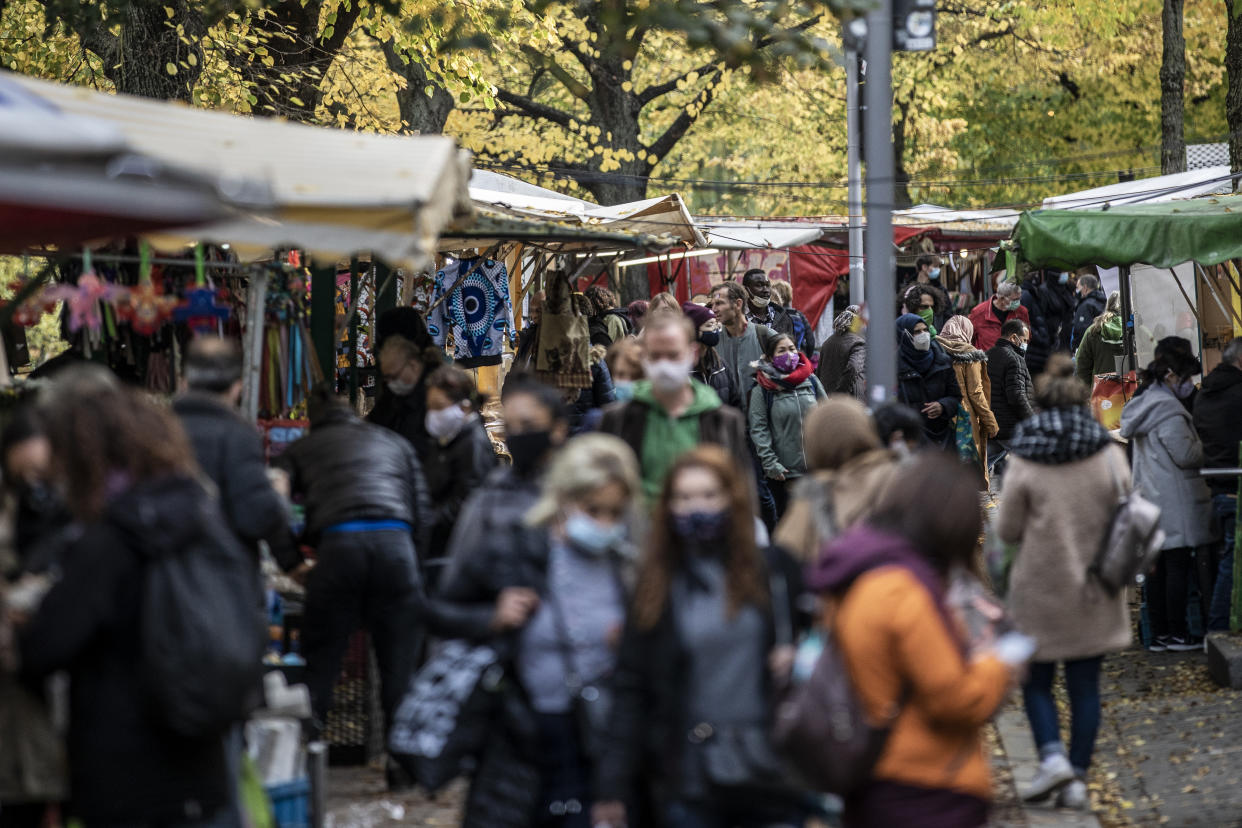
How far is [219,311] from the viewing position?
7.81 m

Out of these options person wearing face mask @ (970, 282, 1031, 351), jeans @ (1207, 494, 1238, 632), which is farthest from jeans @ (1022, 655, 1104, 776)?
person wearing face mask @ (970, 282, 1031, 351)

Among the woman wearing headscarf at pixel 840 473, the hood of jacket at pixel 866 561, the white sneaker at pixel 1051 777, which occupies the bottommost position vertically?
the white sneaker at pixel 1051 777

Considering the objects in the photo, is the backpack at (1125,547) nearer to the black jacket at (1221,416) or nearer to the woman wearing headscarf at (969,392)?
the black jacket at (1221,416)

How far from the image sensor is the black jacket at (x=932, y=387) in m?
13.7

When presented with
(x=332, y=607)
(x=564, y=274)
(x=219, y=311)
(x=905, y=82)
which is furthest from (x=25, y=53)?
(x=905, y=82)

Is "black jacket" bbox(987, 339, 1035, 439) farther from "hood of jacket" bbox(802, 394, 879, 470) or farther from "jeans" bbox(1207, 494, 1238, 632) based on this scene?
"hood of jacket" bbox(802, 394, 879, 470)

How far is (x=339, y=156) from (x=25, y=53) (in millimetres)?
12941

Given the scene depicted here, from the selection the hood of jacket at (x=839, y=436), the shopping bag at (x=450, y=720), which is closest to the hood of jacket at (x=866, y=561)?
the shopping bag at (x=450, y=720)

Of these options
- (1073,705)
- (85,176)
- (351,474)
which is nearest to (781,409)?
(1073,705)

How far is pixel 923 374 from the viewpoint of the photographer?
45.5 feet

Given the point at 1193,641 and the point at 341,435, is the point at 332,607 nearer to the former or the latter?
the point at 341,435

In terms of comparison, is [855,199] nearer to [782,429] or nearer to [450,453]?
[782,429]

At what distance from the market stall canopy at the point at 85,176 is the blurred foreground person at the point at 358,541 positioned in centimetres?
194

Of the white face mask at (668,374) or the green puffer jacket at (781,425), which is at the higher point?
the white face mask at (668,374)
